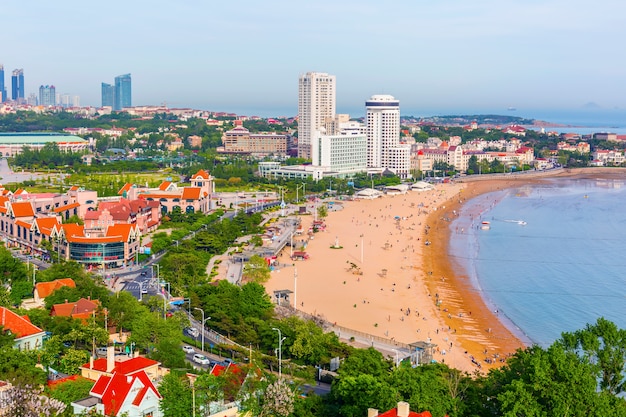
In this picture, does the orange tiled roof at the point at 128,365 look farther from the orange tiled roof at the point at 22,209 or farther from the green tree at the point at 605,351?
the orange tiled roof at the point at 22,209

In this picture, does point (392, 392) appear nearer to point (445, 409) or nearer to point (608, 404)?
point (445, 409)

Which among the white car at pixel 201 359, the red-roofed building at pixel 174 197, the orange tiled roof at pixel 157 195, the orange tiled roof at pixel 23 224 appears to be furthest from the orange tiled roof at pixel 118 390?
the orange tiled roof at pixel 157 195

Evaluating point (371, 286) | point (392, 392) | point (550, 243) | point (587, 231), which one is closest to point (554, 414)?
point (392, 392)

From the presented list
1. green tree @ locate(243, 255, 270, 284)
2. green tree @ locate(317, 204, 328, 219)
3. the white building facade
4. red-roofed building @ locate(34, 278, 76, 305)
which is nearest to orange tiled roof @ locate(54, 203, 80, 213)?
green tree @ locate(243, 255, 270, 284)

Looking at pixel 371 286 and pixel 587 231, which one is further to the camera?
pixel 587 231

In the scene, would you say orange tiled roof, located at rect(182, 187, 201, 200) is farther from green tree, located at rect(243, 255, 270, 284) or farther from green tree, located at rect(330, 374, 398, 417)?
A: green tree, located at rect(330, 374, 398, 417)
